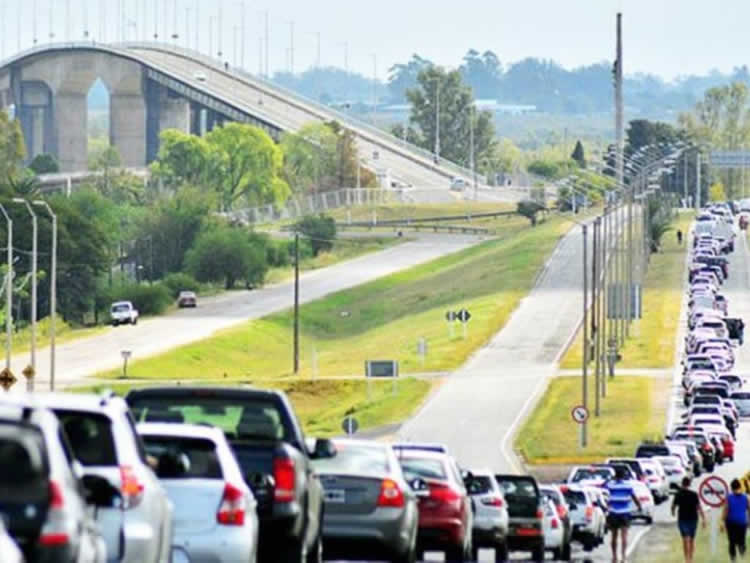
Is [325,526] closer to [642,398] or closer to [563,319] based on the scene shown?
[642,398]

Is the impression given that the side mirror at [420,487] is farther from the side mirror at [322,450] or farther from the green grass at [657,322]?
the green grass at [657,322]

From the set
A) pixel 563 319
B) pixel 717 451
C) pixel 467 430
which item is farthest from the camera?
pixel 563 319

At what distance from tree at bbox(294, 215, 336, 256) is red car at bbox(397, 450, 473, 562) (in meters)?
160

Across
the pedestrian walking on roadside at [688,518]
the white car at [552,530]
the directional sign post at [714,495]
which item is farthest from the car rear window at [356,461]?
the directional sign post at [714,495]

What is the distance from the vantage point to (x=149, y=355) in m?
118

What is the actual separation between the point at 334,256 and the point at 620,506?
137718mm

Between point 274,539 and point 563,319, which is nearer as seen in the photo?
point 274,539

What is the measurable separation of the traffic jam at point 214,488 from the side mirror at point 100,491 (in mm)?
14

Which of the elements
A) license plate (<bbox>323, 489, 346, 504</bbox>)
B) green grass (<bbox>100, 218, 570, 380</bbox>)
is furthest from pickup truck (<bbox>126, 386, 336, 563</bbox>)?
green grass (<bbox>100, 218, 570, 380</bbox>)

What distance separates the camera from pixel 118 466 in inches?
730

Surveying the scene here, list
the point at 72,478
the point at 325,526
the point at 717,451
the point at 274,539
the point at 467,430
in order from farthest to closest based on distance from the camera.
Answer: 1. the point at 467,430
2. the point at 717,451
3. the point at 325,526
4. the point at 274,539
5. the point at 72,478

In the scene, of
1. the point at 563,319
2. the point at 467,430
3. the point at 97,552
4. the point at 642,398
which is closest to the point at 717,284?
the point at 563,319

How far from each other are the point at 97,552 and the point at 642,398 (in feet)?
287

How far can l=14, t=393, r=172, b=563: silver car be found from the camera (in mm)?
18312
